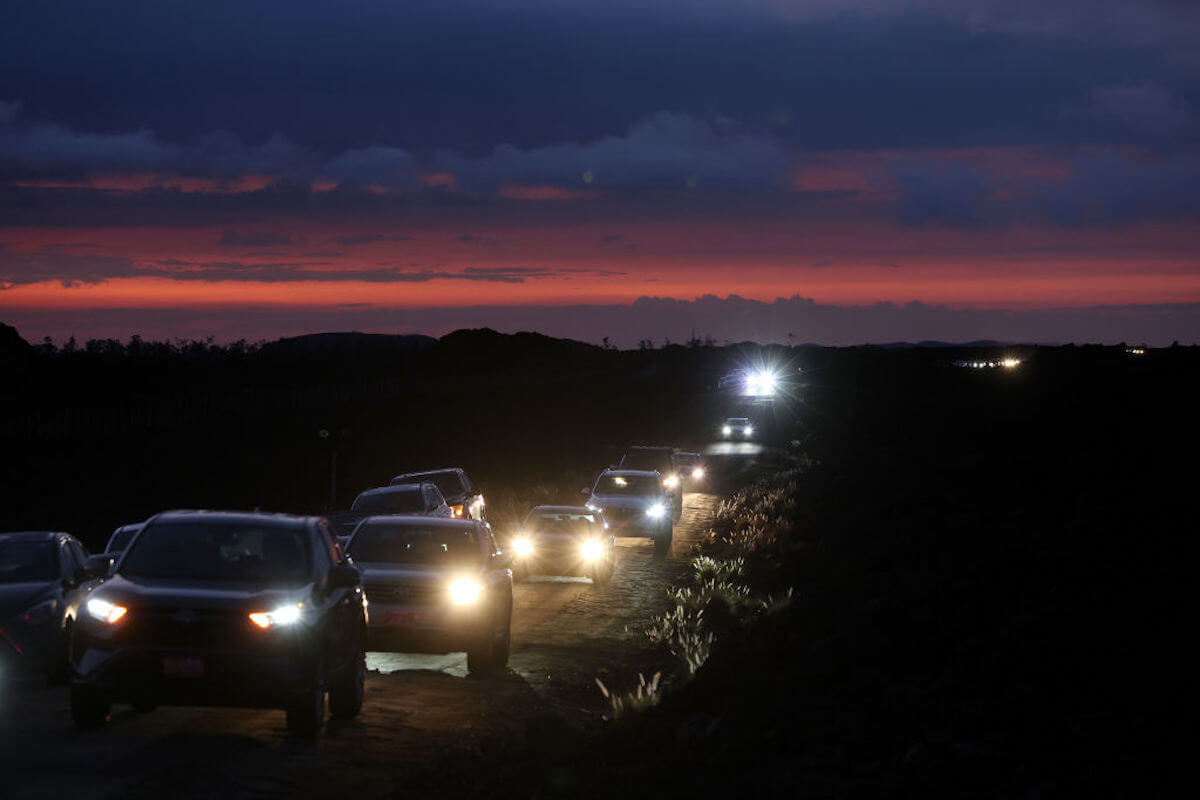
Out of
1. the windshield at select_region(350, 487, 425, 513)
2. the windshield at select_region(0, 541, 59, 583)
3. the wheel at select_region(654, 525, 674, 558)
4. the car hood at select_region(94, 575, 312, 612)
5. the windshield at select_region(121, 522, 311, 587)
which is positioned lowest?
the wheel at select_region(654, 525, 674, 558)

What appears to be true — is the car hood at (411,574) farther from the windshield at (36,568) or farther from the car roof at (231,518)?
the car roof at (231,518)

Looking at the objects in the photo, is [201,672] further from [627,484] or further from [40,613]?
[627,484]

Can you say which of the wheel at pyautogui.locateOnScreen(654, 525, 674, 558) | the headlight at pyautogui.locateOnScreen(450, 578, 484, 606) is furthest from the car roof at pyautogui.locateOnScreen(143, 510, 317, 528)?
the wheel at pyautogui.locateOnScreen(654, 525, 674, 558)

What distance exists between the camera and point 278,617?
11.5 m

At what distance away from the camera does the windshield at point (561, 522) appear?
2666 cm

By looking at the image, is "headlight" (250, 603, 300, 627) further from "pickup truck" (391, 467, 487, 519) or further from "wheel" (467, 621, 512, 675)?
"pickup truck" (391, 467, 487, 519)

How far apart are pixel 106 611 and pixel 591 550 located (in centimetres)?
1532

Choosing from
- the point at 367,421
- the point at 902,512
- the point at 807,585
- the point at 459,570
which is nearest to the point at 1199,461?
the point at 902,512

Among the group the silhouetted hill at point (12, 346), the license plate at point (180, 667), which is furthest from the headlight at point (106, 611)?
the silhouetted hill at point (12, 346)

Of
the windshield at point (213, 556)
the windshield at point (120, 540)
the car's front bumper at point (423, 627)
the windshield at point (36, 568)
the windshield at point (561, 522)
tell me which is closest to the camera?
the windshield at point (213, 556)

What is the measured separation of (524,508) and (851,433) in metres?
29.3

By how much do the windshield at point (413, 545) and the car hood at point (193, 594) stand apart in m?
4.61

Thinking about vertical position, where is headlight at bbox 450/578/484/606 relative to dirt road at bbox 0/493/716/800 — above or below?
above

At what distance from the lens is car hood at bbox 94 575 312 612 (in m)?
11.4
